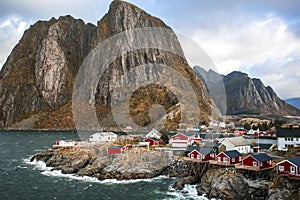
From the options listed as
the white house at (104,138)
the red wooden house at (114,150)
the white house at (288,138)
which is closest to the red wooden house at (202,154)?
the white house at (288,138)

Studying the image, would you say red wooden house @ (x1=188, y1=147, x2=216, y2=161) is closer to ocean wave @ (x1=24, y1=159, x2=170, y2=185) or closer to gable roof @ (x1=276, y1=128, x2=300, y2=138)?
ocean wave @ (x1=24, y1=159, x2=170, y2=185)

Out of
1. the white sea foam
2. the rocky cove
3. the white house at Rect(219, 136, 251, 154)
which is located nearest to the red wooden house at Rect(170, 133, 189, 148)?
the rocky cove

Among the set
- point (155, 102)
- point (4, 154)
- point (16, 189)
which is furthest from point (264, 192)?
point (155, 102)

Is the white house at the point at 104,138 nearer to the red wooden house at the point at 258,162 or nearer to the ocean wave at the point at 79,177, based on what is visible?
the ocean wave at the point at 79,177

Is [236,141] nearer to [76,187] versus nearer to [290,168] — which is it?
[290,168]

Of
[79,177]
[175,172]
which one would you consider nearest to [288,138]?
[175,172]

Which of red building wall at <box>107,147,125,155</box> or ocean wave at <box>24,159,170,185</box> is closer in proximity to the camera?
ocean wave at <box>24,159,170,185</box>

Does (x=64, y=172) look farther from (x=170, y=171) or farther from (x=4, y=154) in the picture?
(x=4, y=154)
